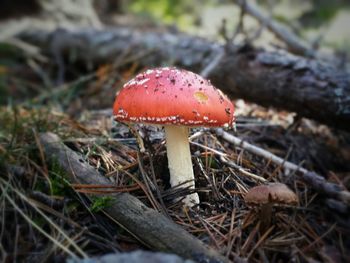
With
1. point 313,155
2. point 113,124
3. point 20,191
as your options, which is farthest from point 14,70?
point 313,155

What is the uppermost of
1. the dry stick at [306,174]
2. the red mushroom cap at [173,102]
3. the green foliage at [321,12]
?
the green foliage at [321,12]

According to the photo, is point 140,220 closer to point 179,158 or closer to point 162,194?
point 162,194

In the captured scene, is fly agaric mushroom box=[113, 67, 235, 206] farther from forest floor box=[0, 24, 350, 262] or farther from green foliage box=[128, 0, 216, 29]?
green foliage box=[128, 0, 216, 29]

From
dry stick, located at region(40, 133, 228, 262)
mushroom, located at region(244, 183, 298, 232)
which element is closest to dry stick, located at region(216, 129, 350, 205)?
mushroom, located at region(244, 183, 298, 232)

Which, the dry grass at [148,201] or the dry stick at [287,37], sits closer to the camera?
the dry grass at [148,201]

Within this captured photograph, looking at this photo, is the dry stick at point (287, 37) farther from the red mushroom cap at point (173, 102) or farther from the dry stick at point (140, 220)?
the dry stick at point (140, 220)

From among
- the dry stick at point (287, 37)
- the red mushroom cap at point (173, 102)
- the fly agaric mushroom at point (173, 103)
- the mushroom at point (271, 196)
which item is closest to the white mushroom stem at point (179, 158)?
the fly agaric mushroom at point (173, 103)

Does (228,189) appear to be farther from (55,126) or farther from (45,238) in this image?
(55,126)

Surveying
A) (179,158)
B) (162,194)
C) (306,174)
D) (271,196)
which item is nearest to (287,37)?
(306,174)
